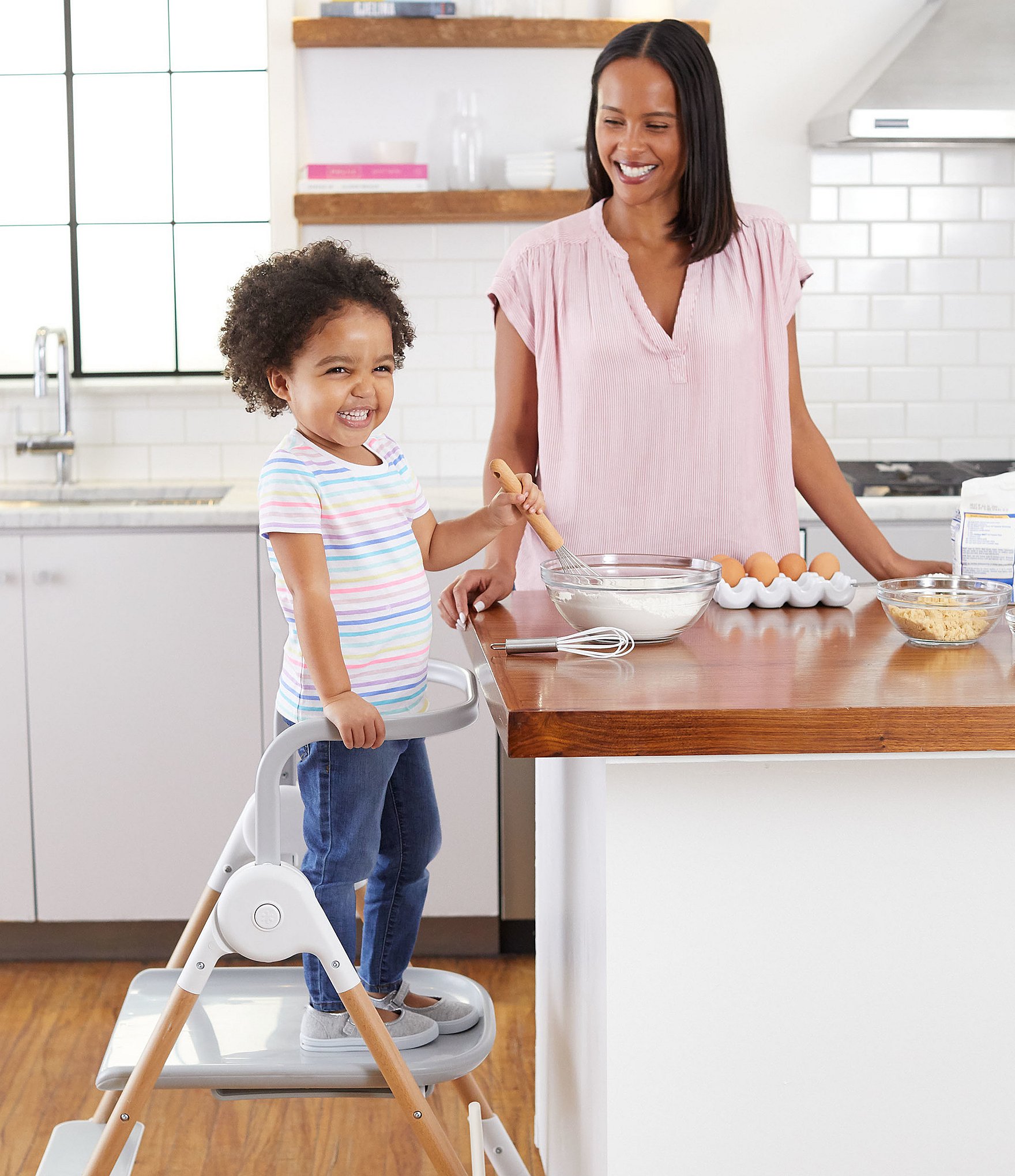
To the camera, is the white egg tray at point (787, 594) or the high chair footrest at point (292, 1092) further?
the white egg tray at point (787, 594)

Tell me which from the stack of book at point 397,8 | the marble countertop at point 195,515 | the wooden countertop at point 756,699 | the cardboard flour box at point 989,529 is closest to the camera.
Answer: the wooden countertop at point 756,699

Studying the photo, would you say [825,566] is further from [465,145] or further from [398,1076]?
[465,145]

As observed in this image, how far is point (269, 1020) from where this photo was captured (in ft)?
5.49

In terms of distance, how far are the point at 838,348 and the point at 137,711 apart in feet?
7.28

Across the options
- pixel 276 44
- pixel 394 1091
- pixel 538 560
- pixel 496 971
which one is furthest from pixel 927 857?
pixel 276 44

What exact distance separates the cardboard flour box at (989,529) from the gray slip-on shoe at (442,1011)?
0.85m

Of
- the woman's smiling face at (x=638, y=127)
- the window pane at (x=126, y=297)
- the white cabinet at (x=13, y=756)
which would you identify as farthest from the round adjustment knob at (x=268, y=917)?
the window pane at (x=126, y=297)

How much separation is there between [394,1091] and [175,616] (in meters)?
1.78

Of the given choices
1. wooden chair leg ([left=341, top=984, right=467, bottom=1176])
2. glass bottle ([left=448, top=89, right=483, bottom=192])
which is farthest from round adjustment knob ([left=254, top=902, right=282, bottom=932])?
glass bottle ([left=448, top=89, right=483, bottom=192])

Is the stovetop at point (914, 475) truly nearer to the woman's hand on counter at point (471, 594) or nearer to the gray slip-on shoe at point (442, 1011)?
the woman's hand on counter at point (471, 594)

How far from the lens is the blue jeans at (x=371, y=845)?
1645mm

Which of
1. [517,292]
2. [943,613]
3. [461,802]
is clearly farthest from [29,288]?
[943,613]

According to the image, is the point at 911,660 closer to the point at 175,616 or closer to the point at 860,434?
the point at 175,616

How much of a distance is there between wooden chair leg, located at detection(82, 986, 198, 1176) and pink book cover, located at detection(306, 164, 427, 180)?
255 cm
